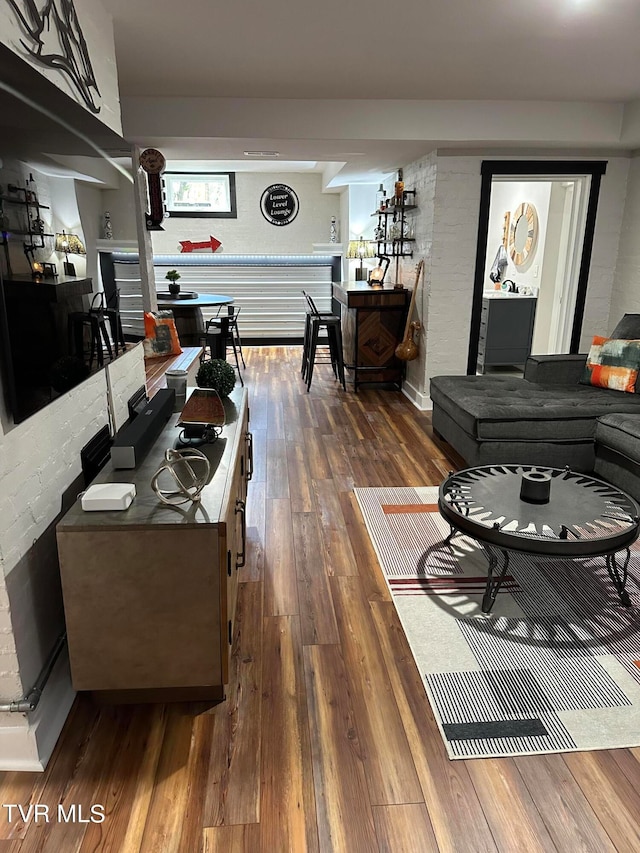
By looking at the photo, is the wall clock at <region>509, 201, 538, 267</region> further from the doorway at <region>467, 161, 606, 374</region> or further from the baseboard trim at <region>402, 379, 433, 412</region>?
the baseboard trim at <region>402, 379, 433, 412</region>

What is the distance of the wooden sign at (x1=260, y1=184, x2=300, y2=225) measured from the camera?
341 inches

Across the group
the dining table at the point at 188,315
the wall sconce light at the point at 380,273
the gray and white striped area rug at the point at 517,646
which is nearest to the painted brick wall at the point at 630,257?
the wall sconce light at the point at 380,273

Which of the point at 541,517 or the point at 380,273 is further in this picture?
the point at 380,273

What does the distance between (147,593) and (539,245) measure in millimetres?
6310

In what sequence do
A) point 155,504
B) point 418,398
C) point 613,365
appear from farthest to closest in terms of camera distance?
1. point 418,398
2. point 613,365
3. point 155,504

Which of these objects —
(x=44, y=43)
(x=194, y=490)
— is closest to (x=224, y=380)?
(x=194, y=490)

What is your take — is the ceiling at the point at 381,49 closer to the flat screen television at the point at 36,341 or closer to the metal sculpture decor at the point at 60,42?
the metal sculpture decor at the point at 60,42

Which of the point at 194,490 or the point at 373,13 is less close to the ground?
the point at 373,13

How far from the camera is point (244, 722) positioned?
182 cm

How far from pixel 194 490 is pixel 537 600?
1.56 meters

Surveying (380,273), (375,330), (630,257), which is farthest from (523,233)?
(375,330)

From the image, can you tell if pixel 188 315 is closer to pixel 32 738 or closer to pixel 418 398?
pixel 418 398

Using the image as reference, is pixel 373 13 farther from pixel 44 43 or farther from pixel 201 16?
pixel 44 43

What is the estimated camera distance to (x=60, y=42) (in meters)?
1.92
